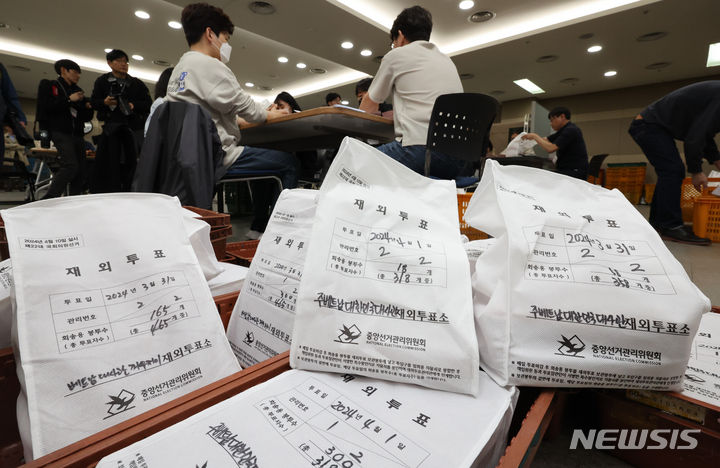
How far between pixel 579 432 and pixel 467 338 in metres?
0.29

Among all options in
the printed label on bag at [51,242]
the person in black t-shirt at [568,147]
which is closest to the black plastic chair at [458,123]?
the printed label on bag at [51,242]

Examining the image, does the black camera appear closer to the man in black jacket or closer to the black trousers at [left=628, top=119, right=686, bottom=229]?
the man in black jacket

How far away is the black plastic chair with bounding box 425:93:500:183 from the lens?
4.85ft

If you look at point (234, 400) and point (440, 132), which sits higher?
point (440, 132)

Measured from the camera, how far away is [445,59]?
1683 millimetres

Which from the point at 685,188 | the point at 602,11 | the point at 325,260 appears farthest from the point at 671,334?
the point at 602,11

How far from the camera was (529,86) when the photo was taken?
23.5ft

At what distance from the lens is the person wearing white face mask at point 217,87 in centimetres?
135

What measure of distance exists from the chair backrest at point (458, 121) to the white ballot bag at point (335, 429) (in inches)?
50.5

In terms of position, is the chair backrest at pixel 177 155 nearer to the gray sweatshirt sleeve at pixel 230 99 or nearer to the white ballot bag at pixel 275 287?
the gray sweatshirt sleeve at pixel 230 99

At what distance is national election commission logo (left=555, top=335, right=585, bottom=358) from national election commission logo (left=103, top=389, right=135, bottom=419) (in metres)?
0.49

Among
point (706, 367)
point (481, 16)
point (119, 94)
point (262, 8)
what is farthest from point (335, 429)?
point (481, 16)

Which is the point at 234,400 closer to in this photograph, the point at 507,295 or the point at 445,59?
the point at 507,295

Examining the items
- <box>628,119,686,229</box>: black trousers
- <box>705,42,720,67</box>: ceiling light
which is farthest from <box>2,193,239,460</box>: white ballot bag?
<box>705,42,720,67</box>: ceiling light
